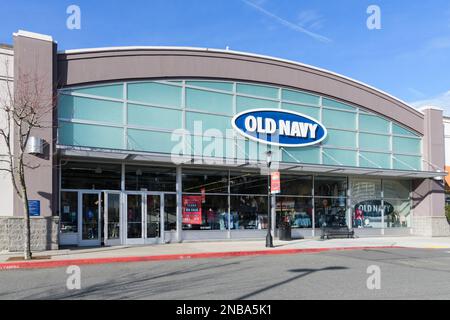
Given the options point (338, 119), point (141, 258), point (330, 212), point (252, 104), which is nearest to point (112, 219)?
point (141, 258)

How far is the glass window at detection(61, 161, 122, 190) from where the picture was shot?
19969mm

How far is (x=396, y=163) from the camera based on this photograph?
28.7 m

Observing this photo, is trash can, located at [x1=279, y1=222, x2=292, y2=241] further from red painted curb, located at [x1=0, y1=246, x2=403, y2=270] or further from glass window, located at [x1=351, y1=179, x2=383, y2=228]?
glass window, located at [x1=351, y1=179, x2=383, y2=228]

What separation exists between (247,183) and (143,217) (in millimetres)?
5354

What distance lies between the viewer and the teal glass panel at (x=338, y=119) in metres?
26.4

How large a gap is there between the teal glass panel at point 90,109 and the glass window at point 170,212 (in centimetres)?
390

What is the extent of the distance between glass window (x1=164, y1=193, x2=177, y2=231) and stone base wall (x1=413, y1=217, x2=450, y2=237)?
15013 mm

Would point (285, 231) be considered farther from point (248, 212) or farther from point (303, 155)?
point (303, 155)

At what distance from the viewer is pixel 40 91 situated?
60.0ft

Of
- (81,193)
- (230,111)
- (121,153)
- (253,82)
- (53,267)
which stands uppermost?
(253,82)
